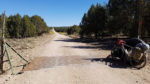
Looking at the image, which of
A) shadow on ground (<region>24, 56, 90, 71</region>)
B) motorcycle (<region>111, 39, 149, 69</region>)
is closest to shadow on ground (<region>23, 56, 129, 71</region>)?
shadow on ground (<region>24, 56, 90, 71</region>)

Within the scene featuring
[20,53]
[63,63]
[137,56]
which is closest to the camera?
[137,56]

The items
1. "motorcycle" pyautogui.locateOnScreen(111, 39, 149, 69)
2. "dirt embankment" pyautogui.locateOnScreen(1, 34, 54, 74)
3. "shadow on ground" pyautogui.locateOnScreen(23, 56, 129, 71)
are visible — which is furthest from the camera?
"dirt embankment" pyautogui.locateOnScreen(1, 34, 54, 74)

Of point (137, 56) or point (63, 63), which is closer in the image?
point (137, 56)

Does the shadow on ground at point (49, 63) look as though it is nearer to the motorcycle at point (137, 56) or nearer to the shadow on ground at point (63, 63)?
the shadow on ground at point (63, 63)

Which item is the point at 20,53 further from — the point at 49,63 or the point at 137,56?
the point at 137,56

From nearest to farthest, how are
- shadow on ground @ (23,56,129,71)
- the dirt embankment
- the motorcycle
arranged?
the motorcycle
shadow on ground @ (23,56,129,71)
the dirt embankment

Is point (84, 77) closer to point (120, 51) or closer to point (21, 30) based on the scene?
point (120, 51)

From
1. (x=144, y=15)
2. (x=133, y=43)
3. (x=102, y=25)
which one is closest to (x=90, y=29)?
(x=102, y=25)

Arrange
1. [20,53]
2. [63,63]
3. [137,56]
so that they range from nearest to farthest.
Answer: [137,56], [63,63], [20,53]

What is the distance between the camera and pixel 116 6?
15.9 m

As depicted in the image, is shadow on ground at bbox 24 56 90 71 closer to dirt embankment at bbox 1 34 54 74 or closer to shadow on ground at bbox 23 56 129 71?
shadow on ground at bbox 23 56 129 71

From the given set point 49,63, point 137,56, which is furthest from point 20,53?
point 137,56

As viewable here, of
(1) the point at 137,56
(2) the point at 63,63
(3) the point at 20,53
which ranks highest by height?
(1) the point at 137,56

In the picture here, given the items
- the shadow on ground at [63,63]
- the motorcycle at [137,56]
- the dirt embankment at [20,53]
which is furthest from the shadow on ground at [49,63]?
the motorcycle at [137,56]
